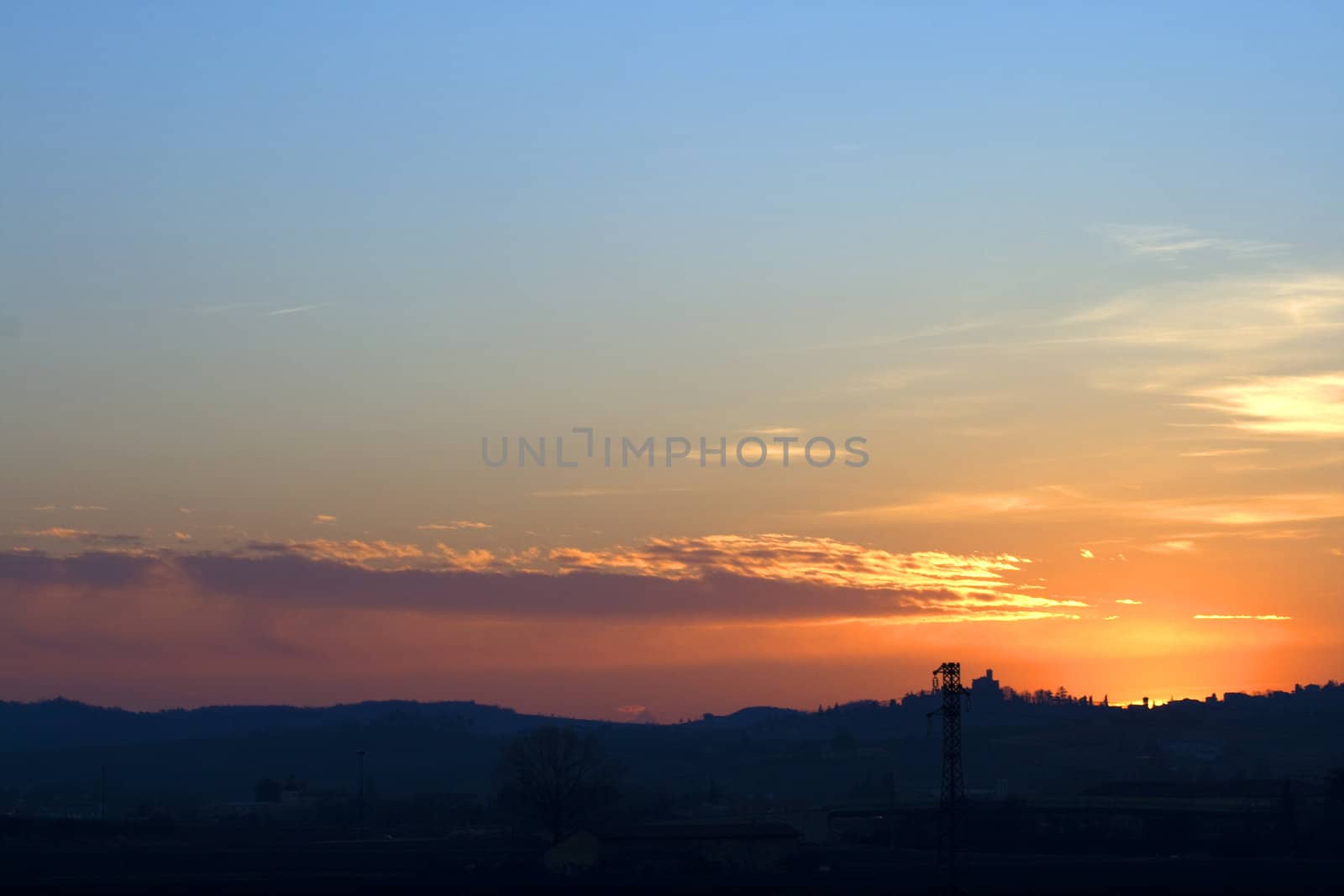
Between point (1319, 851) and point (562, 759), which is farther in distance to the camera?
point (562, 759)

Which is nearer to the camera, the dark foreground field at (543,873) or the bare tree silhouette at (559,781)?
the dark foreground field at (543,873)

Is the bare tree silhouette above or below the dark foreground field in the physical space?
above

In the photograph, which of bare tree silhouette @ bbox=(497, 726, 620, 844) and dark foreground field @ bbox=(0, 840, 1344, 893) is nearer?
dark foreground field @ bbox=(0, 840, 1344, 893)

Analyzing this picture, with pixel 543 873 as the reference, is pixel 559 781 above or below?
above

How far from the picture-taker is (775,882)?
4094 inches

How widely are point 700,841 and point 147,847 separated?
49.9 m

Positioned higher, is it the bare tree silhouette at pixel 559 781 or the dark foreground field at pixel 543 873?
the bare tree silhouette at pixel 559 781

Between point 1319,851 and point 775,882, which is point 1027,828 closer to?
point 1319,851

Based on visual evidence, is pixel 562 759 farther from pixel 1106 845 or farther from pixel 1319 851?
pixel 1319 851

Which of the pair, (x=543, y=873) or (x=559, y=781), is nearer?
(x=543, y=873)

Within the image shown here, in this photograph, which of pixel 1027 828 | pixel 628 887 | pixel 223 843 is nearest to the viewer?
pixel 628 887

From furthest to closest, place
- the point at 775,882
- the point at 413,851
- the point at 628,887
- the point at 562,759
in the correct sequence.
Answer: the point at 562,759, the point at 413,851, the point at 775,882, the point at 628,887

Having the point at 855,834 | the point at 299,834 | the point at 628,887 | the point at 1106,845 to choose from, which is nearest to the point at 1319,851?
the point at 1106,845

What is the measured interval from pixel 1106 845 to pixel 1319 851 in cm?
1765
